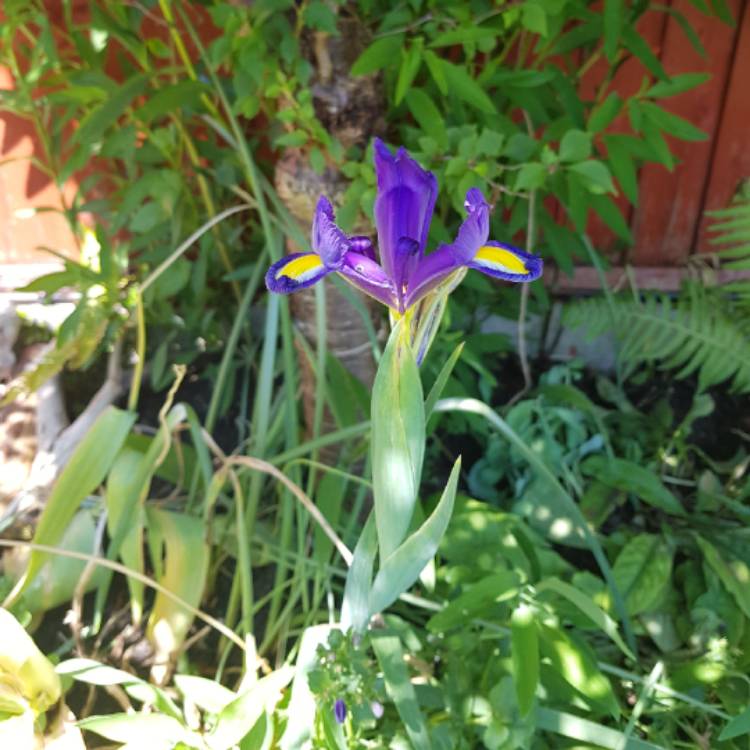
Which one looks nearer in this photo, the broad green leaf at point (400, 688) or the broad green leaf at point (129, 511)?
the broad green leaf at point (400, 688)

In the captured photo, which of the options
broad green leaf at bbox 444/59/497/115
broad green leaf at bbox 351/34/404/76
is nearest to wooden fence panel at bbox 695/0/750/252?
broad green leaf at bbox 444/59/497/115

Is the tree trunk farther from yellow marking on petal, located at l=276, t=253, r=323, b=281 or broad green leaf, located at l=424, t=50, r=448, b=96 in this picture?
yellow marking on petal, located at l=276, t=253, r=323, b=281

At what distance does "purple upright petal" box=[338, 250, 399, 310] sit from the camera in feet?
2.41

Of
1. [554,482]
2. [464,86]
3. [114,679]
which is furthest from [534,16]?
[114,679]

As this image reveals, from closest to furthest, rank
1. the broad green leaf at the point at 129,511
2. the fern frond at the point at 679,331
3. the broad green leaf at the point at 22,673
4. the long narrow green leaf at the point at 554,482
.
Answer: the broad green leaf at the point at 22,673 → the long narrow green leaf at the point at 554,482 → the broad green leaf at the point at 129,511 → the fern frond at the point at 679,331

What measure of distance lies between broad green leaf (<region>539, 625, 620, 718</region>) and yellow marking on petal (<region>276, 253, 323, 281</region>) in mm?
559

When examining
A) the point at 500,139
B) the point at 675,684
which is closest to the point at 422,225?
the point at 500,139

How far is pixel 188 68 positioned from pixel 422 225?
0.89m

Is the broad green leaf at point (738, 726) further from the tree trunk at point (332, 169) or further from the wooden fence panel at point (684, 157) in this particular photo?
the wooden fence panel at point (684, 157)

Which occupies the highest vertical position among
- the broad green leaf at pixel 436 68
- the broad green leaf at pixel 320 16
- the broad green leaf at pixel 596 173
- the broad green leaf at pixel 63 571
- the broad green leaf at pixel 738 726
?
the broad green leaf at pixel 320 16

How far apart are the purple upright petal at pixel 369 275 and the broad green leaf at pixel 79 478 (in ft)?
1.87

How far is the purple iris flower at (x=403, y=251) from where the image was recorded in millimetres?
692

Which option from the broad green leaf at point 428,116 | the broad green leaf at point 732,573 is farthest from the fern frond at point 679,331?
the broad green leaf at point 428,116

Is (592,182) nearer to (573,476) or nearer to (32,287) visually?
(573,476)
